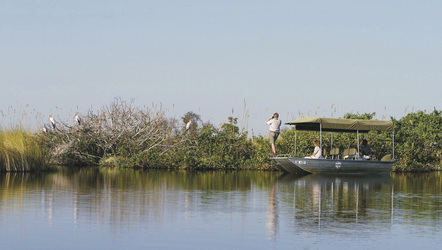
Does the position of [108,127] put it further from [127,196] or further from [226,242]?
[226,242]

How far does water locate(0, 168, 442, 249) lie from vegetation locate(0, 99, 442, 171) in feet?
51.1

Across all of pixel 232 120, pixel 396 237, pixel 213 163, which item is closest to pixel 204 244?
pixel 396 237

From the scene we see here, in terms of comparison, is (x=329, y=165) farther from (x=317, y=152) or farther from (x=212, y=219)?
(x=212, y=219)

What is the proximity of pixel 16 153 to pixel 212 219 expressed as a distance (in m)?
16.1

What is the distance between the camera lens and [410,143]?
3500 cm

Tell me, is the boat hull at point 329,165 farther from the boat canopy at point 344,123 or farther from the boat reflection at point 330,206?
the boat reflection at point 330,206

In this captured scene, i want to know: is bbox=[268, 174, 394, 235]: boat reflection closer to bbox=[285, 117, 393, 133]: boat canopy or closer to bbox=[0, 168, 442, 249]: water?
bbox=[0, 168, 442, 249]: water

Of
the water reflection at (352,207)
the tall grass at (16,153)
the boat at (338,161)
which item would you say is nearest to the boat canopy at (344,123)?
the boat at (338,161)

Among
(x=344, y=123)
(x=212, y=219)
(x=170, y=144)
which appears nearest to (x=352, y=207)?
(x=212, y=219)

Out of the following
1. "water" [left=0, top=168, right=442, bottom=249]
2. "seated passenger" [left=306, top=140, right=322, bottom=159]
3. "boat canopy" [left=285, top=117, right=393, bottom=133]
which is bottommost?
"water" [left=0, top=168, right=442, bottom=249]

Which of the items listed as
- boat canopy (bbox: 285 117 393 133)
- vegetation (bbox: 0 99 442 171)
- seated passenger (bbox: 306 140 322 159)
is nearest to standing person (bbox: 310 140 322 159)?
seated passenger (bbox: 306 140 322 159)

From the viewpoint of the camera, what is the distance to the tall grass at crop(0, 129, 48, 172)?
25062 mm

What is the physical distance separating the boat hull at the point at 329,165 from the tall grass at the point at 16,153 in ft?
32.5

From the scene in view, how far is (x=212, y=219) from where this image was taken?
1138 centimetres
